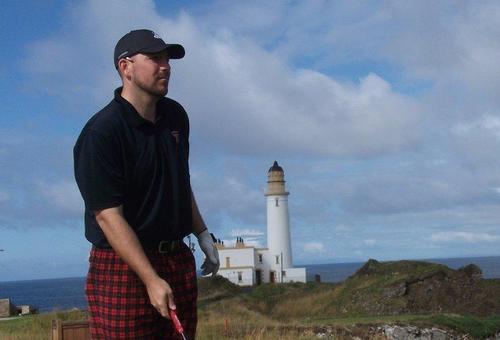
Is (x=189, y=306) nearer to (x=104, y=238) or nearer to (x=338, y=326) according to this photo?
(x=104, y=238)

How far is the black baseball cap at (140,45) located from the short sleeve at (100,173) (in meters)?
0.38

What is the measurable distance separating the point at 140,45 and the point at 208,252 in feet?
3.54

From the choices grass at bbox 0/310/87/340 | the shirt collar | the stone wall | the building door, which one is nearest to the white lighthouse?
the building door

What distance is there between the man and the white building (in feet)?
125

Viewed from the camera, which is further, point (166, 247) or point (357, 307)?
point (357, 307)

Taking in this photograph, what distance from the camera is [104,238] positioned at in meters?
3.23

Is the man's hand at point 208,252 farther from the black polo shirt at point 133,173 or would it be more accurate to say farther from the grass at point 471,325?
the grass at point 471,325

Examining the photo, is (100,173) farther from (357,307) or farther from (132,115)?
(357,307)

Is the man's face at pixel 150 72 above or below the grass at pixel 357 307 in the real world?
above

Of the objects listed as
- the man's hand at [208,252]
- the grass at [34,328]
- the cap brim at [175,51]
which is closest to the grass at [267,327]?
the grass at [34,328]

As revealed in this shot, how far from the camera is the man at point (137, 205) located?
10.2 ft

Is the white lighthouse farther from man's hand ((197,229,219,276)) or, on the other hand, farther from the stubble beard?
the stubble beard

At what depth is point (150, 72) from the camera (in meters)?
3.25

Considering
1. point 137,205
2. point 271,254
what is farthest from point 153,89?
point 271,254
